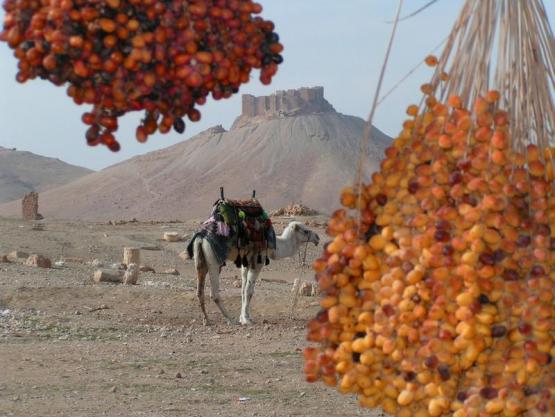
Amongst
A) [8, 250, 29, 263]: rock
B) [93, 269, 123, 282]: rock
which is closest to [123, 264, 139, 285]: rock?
[93, 269, 123, 282]: rock

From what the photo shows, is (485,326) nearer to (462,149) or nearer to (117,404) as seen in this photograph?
(462,149)

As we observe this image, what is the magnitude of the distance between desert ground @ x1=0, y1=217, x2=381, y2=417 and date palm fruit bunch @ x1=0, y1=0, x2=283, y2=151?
655cm

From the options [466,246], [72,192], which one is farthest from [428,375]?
[72,192]

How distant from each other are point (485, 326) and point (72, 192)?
101351 millimetres

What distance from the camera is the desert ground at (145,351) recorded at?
9.06 metres

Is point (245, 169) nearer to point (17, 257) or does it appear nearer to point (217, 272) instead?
point (17, 257)

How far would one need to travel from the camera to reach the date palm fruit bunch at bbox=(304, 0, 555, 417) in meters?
2.39

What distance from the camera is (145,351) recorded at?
38.4 feet

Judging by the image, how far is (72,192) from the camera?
332ft

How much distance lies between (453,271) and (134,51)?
977mm

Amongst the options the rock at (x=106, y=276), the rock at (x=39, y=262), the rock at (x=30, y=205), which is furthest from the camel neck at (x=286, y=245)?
the rock at (x=30, y=205)

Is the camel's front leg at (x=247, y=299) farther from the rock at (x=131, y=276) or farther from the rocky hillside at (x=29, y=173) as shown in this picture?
the rocky hillside at (x=29, y=173)

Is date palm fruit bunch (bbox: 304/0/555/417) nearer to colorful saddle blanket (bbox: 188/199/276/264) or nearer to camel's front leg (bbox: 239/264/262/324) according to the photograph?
colorful saddle blanket (bbox: 188/199/276/264)

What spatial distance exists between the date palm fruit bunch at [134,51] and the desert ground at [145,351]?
655 cm
